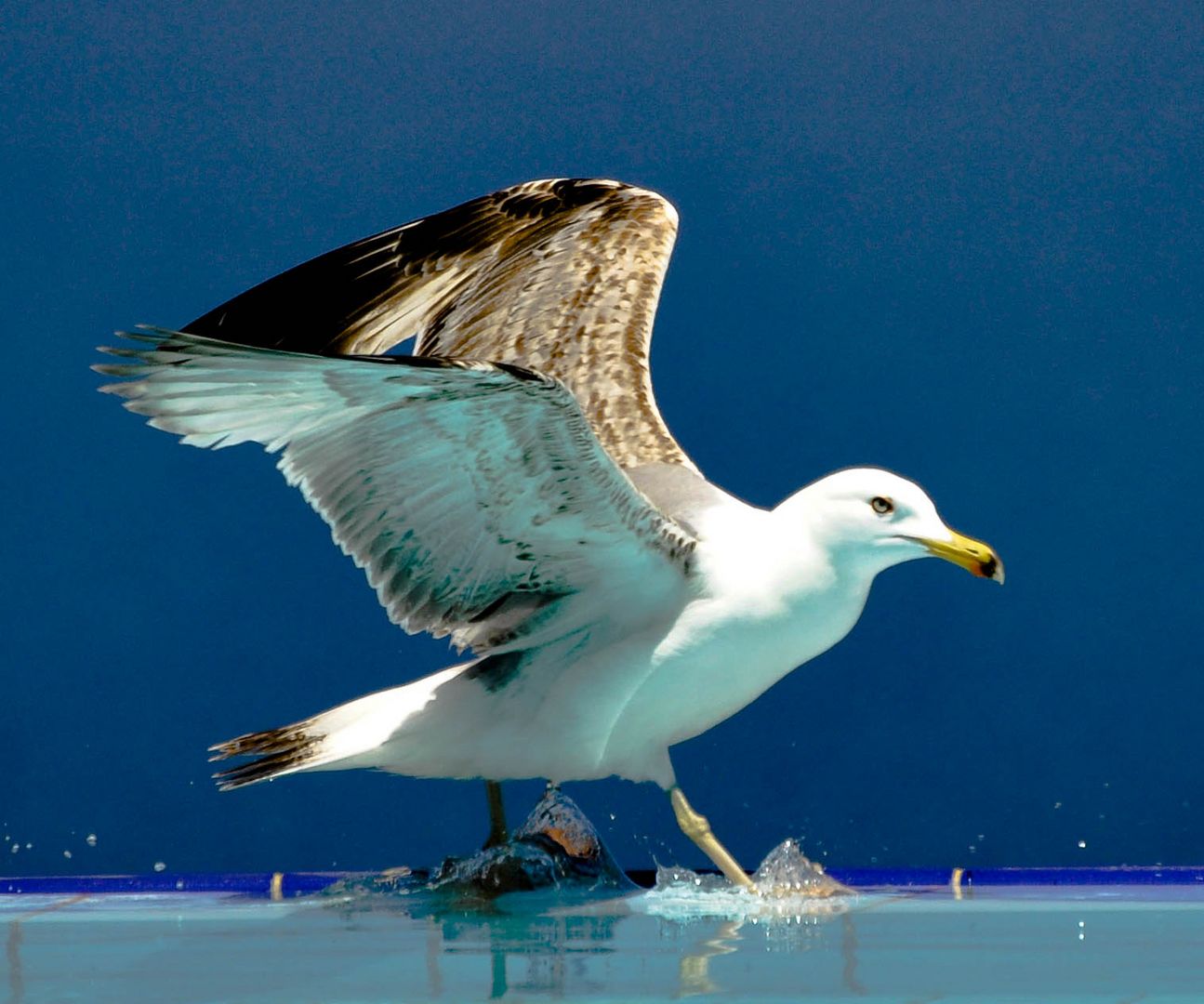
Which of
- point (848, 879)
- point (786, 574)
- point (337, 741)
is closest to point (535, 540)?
point (786, 574)

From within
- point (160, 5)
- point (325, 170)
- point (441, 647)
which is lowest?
point (441, 647)

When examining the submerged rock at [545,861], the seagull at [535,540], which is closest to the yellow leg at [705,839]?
the seagull at [535,540]

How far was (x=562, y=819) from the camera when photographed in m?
3.49

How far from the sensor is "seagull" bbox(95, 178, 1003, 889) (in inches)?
108

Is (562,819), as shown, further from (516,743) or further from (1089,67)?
(1089,67)

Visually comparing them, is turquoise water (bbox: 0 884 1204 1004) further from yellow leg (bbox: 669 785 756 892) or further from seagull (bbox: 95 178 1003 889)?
seagull (bbox: 95 178 1003 889)

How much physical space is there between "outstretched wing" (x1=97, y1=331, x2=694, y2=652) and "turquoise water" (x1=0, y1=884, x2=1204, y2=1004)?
1.67 feet

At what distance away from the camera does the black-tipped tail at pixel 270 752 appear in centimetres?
325

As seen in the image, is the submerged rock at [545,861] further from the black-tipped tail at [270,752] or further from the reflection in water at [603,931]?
the black-tipped tail at [270,752]

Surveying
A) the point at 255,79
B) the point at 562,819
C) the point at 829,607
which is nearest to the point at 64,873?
the point at 562,819

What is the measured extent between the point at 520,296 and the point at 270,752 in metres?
1.06

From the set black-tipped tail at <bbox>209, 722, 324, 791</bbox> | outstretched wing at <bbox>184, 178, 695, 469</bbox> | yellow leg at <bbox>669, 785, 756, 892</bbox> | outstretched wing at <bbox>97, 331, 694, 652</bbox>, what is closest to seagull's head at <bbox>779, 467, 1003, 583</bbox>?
outstretched wing at <bbox>97, 331, 694, 652</bbox>

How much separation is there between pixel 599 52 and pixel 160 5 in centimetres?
100

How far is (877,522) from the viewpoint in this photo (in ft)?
10.4
